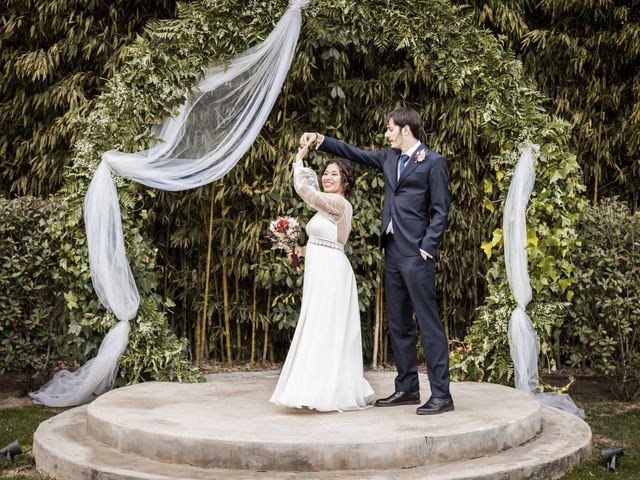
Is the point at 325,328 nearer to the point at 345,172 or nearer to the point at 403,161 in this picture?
the point at 345,172

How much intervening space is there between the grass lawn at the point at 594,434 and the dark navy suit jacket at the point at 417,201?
146 centimetres

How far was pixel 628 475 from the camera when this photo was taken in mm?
4734

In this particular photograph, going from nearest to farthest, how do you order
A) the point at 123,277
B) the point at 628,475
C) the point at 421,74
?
the point at 628,475
the point at 123,277
the point at 421,74

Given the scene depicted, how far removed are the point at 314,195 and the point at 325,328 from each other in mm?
770

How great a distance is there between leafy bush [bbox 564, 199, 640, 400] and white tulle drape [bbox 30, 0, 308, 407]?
2.58m

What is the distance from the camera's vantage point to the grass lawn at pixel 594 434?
15.5 feet

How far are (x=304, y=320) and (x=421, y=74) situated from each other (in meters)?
2.94

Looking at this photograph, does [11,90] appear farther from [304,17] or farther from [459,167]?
[459,167]

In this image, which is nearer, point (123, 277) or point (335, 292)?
point (335, 292)

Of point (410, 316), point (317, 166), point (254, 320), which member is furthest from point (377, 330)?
point (410, 316)

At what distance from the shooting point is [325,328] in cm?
507

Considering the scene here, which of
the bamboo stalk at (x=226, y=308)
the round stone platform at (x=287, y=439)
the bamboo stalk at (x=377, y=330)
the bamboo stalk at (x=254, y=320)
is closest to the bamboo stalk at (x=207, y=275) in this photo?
the bamboo stalk at (x=226, y=308)

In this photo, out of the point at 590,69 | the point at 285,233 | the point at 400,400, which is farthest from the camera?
the point at 590,69

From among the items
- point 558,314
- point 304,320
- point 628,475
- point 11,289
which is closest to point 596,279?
point 558,314
